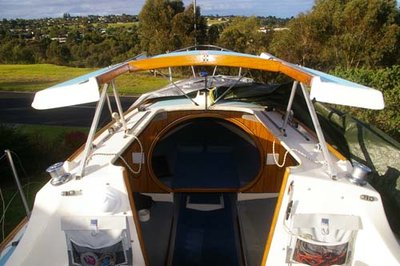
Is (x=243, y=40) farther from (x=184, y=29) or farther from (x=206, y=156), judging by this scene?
(x=206, y=156)

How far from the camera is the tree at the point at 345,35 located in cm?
1747

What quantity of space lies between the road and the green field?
199cm

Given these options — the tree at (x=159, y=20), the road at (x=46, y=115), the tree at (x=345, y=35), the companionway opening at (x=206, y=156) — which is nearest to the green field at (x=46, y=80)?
the road at (x=46, y=115)

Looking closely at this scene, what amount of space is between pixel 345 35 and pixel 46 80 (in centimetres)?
1285

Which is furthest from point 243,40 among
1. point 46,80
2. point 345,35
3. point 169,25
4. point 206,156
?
point 206,156

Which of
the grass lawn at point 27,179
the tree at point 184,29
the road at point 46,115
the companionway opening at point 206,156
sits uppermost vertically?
the tree at point 184,29

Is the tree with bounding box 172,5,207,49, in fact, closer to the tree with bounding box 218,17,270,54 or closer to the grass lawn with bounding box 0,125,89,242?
the tree with bounding box 218,17,270,54

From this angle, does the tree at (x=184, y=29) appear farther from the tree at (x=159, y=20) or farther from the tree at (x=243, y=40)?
the tree at (x=243, y=40)

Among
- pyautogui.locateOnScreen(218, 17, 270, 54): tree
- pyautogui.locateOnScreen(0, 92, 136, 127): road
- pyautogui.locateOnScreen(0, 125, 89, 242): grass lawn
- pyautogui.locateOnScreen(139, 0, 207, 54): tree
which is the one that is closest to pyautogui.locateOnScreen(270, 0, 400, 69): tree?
pyautogui.locateOnScreen(218, 17, 270, 54): tree

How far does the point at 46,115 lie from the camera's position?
10.6 meters

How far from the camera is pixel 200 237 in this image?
3496mm

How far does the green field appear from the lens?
579 inches

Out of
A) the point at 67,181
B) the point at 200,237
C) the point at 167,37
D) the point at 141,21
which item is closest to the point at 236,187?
the point at 200,237

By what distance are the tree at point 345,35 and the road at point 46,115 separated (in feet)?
33.0
